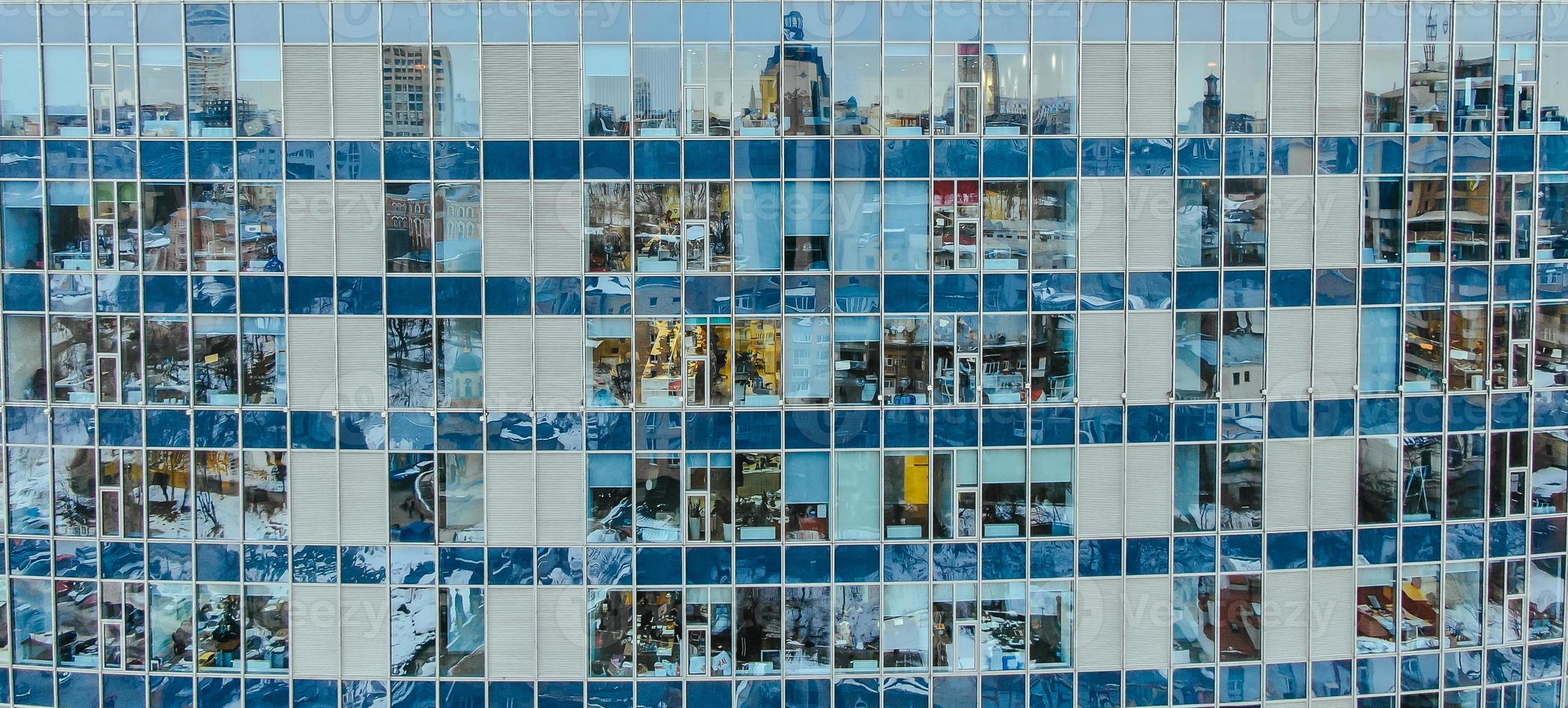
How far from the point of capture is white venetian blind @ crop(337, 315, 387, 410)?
622 inches

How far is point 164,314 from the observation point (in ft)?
52.0

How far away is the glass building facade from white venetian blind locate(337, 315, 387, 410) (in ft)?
0.26

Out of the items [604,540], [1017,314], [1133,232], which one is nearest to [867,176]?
[1017,314]

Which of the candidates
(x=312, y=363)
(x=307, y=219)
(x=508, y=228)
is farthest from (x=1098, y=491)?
(x=307, y=219)

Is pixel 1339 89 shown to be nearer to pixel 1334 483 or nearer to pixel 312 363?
pixel 1334 483

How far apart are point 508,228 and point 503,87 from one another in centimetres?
247

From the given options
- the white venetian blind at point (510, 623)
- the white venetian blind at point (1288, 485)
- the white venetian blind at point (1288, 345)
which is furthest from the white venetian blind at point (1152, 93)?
A: the white venetian blind at point (510, 623)

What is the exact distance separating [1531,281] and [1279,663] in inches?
331

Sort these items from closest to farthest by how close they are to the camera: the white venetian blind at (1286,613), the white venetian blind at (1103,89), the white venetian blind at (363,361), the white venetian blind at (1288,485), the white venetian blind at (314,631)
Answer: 1. the white venetian blind at (363,361)
2. the white venetian blind at (1103,89)
3. the white venetian blind at (314,631)
4. the white venetian blind at (1288,485)
5. the white venetian blind at (1286,613)

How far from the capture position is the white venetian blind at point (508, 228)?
15.7 metres

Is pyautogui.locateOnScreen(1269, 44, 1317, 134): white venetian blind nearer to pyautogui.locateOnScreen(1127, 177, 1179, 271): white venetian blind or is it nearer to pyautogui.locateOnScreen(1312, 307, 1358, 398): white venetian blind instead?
pyautogui.locateOnScreen(1127, 177, 1179, 271): white venetian blind

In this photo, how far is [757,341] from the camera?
15883 millimetres

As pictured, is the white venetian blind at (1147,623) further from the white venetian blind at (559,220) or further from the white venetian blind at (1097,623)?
the white venetian blind at (559,220)

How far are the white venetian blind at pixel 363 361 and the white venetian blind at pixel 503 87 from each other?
400 centimetres
